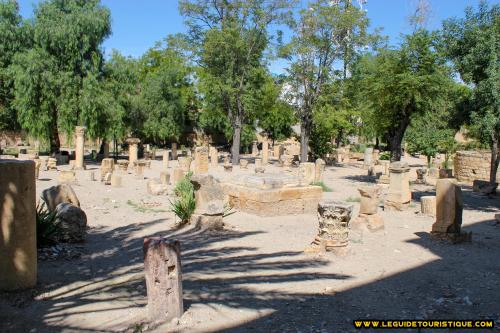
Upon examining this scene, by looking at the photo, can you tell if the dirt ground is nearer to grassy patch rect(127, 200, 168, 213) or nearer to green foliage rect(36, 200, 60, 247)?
green foliage rect(36, 200, 60, 247)

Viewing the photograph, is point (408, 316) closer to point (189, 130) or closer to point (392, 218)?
point (392, 218)

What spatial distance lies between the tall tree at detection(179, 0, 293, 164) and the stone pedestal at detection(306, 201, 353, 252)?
21.0 m

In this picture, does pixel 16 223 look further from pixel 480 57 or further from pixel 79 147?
pixel 79 147

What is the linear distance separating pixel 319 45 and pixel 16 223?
2375 cm

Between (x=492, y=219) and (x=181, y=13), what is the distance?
80.3ft

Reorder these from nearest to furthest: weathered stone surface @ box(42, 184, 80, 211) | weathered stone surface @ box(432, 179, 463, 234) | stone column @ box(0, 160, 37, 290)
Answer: stone column @ box(0, 160, 37, 290) → weathered stone surface @ box(432, 179, 463, 234) → weathered stone surface @ box(42, 184, 80, 211)

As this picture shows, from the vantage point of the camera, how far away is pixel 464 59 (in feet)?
43.2

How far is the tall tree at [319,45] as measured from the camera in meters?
25.9

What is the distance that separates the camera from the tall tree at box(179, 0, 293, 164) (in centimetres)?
Answer: 2788

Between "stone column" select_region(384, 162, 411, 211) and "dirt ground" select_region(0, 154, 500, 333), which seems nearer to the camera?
"dirt ground" select_region(0, 154, 500, 333)

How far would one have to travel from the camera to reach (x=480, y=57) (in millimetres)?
Answer: 12805

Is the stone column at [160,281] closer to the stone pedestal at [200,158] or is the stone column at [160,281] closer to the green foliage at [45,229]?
the green foliage at [45,229]

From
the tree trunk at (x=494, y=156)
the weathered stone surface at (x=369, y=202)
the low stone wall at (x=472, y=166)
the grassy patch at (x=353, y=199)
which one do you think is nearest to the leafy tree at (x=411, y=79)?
the tree trunk at (x=494, y=156)

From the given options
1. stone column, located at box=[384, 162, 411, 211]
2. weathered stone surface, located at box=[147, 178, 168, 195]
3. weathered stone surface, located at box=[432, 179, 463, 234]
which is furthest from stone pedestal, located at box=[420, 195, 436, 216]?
weathered stone surface, located at box=[147, 178, 168, 195]
